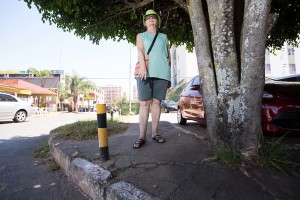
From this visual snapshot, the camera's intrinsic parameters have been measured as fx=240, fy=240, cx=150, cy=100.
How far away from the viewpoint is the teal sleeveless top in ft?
12.0

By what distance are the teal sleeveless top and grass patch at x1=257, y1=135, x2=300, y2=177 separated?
1652 millimetres

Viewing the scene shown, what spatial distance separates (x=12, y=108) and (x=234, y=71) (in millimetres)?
12926

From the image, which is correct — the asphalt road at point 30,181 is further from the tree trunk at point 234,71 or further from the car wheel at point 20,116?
the car wheel at point 20,116

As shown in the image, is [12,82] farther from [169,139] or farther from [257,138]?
[257,138]

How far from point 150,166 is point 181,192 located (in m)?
0.71

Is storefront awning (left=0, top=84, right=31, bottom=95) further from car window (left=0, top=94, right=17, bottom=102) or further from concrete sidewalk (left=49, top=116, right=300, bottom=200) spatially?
concrete sidewalk (left=49, top=116, right=300, bottom=200)

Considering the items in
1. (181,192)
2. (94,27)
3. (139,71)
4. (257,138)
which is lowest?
(181,192)

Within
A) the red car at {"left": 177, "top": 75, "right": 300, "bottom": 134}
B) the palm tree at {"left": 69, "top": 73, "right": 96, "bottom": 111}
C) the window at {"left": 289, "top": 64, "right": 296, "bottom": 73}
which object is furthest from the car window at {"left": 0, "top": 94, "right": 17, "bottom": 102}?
the window at {"left": 289, "top": 64, "right": 296, "bottom": 73}

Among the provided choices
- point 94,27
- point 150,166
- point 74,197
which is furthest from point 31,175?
point 94,27

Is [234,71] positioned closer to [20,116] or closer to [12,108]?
[12,108]

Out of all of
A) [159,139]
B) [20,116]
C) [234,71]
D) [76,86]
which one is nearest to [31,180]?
[159,139]

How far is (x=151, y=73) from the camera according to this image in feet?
11.9

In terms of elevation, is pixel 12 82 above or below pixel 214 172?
above

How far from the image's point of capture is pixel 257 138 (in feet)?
9.30
